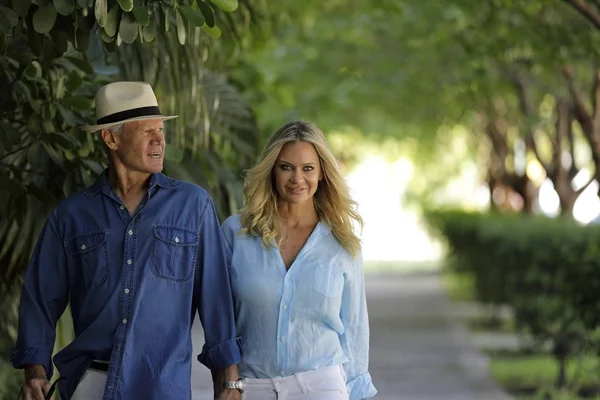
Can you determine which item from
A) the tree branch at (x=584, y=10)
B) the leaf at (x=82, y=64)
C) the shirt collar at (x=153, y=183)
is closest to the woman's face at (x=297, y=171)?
the shirt collar at (x=153, y=183)

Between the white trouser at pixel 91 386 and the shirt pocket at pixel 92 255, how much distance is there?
30cm

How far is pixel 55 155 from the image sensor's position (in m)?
6.05

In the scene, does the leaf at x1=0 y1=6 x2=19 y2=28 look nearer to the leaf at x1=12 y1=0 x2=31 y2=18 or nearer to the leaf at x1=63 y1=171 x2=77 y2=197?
the leaf at x1=12 y1=0 x2=31 y2=18

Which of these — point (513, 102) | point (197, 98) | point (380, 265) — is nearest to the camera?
point (197, 98)

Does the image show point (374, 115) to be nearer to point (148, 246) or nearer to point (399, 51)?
point (399, 51)

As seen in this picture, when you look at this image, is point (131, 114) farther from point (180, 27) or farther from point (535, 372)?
point (535, 372)

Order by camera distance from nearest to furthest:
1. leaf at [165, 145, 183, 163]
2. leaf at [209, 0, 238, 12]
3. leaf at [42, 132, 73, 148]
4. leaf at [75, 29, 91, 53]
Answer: leaf at [75, 29, 91, 53] < leaf at [209, 0, 238, 12] < leaf at [42, 132, 73, 148] < leaf at [165, 145, 183, 163]

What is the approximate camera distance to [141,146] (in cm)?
473

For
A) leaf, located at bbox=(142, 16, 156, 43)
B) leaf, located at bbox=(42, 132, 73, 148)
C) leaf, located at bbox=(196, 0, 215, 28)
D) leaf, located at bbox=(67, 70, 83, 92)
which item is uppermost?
leaf, located at bbox=(196, 0, 215, 28)

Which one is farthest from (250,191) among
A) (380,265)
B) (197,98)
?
(380,265)

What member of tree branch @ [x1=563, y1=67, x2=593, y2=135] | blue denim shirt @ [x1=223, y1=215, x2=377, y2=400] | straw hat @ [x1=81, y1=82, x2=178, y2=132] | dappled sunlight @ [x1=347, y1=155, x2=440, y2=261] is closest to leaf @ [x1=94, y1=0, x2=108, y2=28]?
straw hat @ [x1=81, y1=82, x2=178, y2=132]

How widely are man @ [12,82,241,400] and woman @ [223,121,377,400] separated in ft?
0.72

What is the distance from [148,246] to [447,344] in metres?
13.5

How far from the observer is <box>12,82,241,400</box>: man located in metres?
4.59
